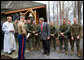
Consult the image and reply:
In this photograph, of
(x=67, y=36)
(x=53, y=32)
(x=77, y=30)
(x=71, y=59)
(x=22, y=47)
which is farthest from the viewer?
(x=53, y=32)

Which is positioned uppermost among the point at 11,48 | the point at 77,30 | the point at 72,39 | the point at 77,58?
the point at 77,30

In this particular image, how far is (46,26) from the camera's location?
16.9 ft

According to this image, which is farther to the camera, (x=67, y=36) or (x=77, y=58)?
(x=67, y=36)

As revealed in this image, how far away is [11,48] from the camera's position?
541cm

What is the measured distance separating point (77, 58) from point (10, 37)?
3.61 meters

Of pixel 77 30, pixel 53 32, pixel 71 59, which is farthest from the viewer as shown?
pixel 53 32

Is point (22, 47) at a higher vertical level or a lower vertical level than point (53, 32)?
lower

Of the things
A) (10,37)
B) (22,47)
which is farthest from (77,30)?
(10,37)

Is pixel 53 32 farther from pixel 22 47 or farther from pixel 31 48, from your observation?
pixel 22 47

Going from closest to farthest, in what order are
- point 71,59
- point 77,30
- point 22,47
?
point 22,47
point 71,59
point 77,30

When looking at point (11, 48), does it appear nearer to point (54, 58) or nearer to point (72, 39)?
point (54, 58)

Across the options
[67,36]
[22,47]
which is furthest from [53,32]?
[22,47]

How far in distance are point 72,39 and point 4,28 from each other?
3.58 meters

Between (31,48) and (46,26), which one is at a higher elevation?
(46,26)
